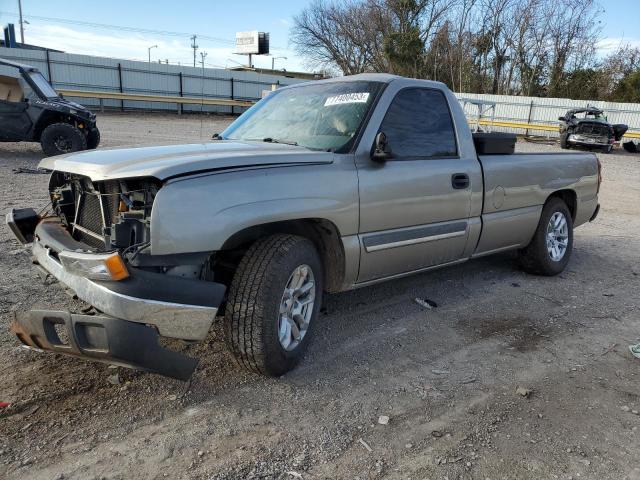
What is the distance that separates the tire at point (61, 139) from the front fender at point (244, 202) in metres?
9.67

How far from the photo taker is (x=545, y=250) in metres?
5.38

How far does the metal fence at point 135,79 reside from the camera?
27344mm

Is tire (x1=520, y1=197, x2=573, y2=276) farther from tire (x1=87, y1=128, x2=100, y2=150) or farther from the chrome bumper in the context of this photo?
tire (x1=87, y1=128, x2=100, y2=150)

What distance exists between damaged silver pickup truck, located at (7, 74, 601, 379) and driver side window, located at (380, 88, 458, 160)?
0.04ft

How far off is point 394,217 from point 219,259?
4.23 ft

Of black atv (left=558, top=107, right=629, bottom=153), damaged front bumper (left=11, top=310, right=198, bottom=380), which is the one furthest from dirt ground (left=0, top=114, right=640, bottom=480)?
black atv (left=558, top=107, right=629, bottom=153)

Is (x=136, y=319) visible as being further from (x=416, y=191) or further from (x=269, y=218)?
(x=416, y=191)

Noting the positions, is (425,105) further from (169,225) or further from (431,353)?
(169,225)

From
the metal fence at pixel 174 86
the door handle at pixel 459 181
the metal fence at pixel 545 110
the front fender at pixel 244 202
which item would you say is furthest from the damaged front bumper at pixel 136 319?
the metal fence at pixel 545 110

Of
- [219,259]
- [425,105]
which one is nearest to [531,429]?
[219,259]

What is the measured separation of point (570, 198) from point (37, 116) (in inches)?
415

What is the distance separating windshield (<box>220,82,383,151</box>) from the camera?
3711 millimetres

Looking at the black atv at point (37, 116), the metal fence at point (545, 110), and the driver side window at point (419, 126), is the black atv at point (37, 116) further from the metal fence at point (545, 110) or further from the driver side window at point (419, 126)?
the metal fence at point (545, 110)

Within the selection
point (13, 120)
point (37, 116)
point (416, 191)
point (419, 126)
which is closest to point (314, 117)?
point (419, 126)
